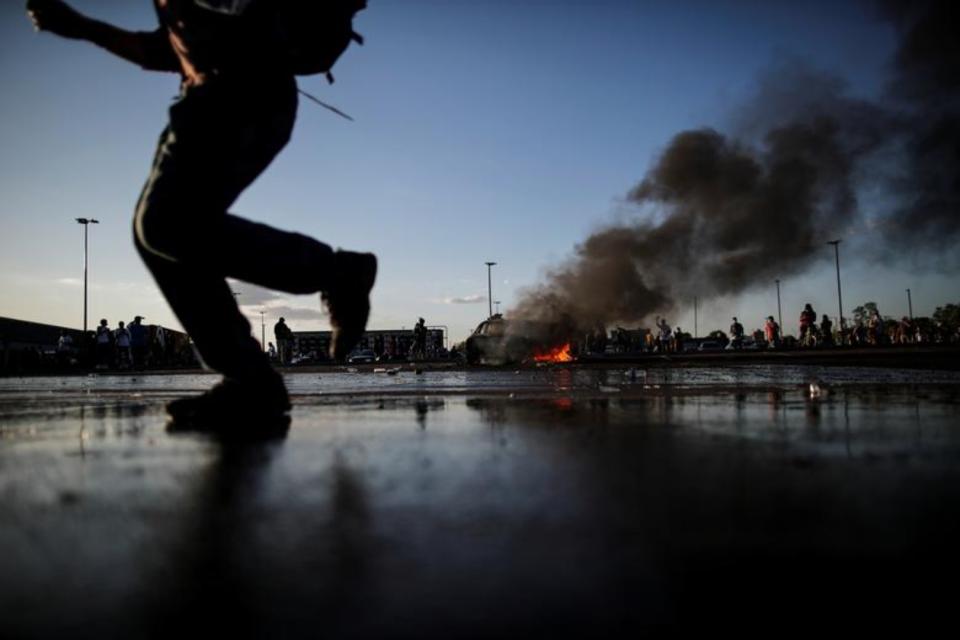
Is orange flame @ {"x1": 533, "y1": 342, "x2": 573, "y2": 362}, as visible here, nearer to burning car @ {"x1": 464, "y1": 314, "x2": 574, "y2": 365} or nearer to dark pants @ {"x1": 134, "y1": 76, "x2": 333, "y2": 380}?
burning car @ {"x1": 464, "y1": 314, "x2": 574, "y2": 365}

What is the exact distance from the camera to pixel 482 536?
92 centimetres

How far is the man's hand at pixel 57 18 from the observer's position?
8.26 ft

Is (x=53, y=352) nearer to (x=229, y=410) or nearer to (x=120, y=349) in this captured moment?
(x=120, y=349)

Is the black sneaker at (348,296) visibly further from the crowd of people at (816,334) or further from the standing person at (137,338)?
the crowd of people at (816,334)

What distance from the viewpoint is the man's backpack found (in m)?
2.45

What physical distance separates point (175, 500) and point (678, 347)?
4451 cm

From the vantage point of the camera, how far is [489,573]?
30.3 inches

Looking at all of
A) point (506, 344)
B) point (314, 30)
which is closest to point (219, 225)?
point (314, 30)

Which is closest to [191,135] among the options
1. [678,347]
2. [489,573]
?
[489,573]

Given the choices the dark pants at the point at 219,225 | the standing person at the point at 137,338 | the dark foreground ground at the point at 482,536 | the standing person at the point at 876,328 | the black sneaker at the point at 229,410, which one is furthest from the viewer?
the standing person at the point at 876,328

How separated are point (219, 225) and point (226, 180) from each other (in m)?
0.17

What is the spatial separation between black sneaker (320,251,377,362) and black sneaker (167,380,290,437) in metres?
0.35

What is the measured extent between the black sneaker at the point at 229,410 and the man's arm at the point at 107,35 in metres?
1.43

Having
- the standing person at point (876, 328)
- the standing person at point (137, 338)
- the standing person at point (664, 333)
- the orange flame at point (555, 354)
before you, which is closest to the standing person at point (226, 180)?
the standing person at point (137, 338)
